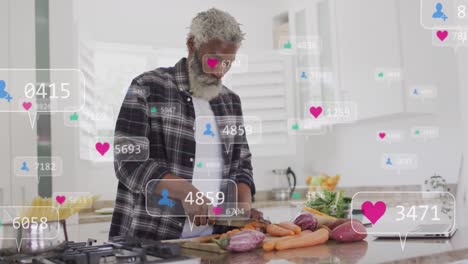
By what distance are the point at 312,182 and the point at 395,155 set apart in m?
0.28

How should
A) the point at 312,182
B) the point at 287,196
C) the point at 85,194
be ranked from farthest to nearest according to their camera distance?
the point at 312,182, the point at 287,196, the point at 85,194

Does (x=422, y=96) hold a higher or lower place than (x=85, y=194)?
higher

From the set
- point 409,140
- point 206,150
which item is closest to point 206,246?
point 206,150

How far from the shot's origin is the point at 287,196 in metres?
1.34

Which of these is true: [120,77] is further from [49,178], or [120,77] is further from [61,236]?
[61,236]

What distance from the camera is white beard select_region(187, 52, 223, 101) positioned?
117 cm

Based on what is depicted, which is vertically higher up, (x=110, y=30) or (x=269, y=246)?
(x=110, y=30)

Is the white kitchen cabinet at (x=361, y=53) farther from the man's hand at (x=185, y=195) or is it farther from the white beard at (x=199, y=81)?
the man's hand at (x=185, y=195)

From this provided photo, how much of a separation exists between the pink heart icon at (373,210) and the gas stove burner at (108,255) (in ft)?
1.55

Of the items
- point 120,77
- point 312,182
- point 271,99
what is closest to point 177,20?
point 120,77

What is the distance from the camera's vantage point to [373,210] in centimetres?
112

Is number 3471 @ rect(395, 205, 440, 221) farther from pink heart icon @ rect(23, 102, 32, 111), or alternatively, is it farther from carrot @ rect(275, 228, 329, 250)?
pink heart icon @ rect(23, 102, 32, 111)

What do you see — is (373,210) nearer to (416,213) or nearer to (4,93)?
(416,213)

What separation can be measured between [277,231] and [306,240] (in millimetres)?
69
